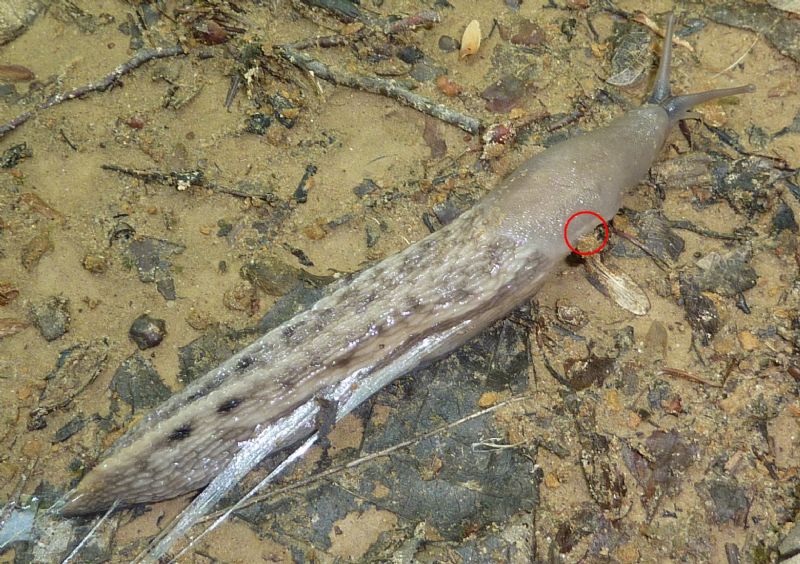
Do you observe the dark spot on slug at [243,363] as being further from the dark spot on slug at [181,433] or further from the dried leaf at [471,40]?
the dried leaf at [471,40]

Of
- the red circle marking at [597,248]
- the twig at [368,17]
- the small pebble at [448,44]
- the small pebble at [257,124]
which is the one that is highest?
the twig at [368,17]

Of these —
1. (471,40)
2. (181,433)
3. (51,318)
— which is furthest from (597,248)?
(51,318)

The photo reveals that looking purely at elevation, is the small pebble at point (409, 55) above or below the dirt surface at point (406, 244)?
above

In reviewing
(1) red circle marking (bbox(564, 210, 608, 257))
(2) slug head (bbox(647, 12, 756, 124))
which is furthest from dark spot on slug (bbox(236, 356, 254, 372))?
(2) slug head (bbox(647, 12, 756, 124))

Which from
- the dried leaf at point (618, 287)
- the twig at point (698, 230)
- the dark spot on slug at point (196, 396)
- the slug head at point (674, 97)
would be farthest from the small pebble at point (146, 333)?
the slug head at point (674, 97)

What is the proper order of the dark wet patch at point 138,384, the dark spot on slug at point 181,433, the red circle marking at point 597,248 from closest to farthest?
the dark spot on slug at point 181,433
the dark wet patch at point 138,384
the red circle marking at point 597,248

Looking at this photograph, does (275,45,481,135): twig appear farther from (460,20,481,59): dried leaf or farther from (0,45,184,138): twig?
(0,45,184,138): twig
